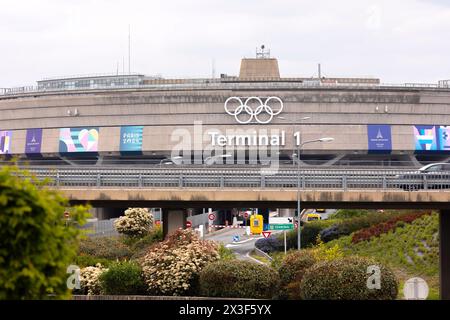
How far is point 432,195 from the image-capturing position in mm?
38938

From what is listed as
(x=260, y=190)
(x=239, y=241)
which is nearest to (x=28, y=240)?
(x=260, y=190)

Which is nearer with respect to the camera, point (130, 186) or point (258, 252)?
point (130, 186)

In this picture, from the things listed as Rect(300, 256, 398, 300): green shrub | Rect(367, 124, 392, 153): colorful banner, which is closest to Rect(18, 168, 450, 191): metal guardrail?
Rect(300, 256, 398, 300): green shrub

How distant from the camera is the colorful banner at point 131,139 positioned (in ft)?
443

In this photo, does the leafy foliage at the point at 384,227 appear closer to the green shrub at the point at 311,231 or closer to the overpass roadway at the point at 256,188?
the green shrub at the point at 311,231

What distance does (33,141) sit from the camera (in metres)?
142

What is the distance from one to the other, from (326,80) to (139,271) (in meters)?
104

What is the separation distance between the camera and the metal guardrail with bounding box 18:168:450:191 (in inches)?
1626

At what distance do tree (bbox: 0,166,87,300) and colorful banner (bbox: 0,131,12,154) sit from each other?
13456 centimetres

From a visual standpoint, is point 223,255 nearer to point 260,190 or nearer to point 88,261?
point 260,190

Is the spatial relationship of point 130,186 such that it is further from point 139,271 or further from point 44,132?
point 44,132

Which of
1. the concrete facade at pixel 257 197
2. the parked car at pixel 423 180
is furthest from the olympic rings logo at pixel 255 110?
the concrete facade at pixel 257 197

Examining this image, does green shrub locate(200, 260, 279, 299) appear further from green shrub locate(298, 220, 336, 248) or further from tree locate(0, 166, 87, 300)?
green shrub locate(298, 220, 336, 248)
